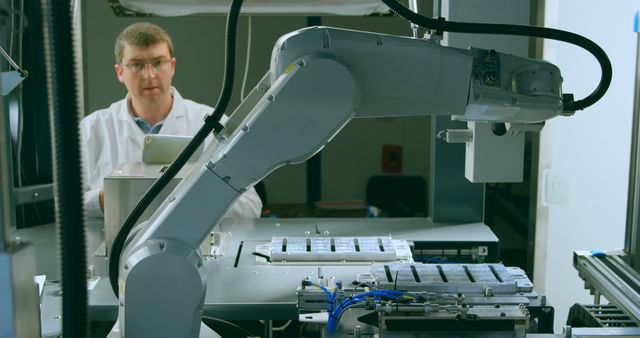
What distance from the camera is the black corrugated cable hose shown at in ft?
1.88

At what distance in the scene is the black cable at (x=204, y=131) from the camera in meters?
1.14

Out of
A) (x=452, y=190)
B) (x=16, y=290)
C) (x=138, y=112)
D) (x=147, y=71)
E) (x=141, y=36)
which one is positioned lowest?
(x=452, y=190)

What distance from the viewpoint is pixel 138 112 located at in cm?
305

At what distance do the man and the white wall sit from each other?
1491mm

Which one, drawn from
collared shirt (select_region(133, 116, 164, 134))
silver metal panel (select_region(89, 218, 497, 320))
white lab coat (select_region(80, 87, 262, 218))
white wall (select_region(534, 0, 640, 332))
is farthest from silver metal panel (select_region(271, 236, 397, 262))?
white wall (select_region(534, 0, 640, 332))

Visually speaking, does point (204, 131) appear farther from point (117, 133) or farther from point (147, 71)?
point (117, 133)

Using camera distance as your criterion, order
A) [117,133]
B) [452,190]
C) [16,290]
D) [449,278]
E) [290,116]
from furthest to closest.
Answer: [117,133]
[452,190]
[449,278]
[290,116]
[16,290]

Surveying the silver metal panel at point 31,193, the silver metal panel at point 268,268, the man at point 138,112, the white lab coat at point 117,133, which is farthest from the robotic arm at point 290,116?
the white lab coat at point 117,133

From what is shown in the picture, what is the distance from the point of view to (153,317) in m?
1.15

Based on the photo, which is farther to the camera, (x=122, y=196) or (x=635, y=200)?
(x=635, y=200)

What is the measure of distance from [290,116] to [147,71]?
1.84 metres

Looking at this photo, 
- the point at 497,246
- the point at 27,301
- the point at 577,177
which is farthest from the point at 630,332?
the point at 577,177

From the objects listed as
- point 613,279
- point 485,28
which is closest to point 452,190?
point 613,279

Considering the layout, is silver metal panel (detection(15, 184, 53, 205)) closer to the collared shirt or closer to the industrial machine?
the industrial machine
